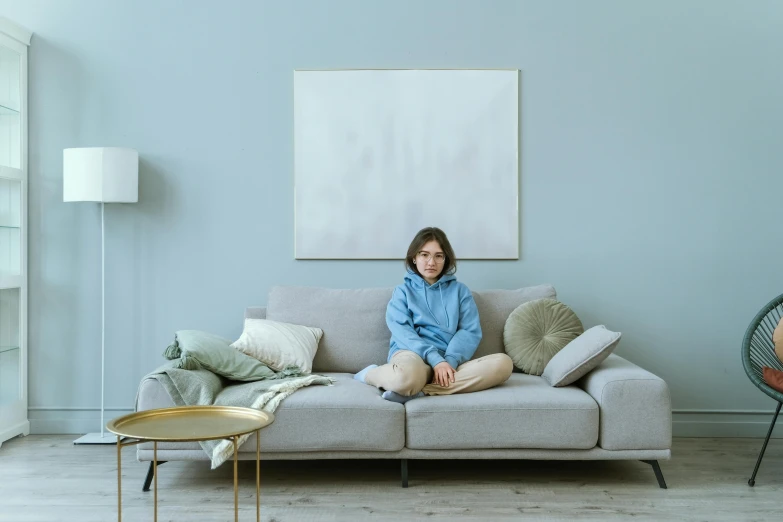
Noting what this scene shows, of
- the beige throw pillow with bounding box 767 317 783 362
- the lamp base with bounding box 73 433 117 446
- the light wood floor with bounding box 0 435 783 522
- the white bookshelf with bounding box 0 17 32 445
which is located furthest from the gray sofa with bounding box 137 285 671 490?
the white bookshelf with bounding box 0 17 32 445

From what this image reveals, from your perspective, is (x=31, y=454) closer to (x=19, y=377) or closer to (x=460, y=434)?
(x=19, y=377)

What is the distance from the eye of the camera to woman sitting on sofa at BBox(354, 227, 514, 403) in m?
3.06

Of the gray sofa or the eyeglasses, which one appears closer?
the gray sofa

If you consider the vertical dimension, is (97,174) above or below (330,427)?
above

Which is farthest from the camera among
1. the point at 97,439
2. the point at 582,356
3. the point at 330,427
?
the point at 97,439

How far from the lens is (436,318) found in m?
3.41

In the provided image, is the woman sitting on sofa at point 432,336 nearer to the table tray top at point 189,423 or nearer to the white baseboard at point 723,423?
the table tray top at point 189,423

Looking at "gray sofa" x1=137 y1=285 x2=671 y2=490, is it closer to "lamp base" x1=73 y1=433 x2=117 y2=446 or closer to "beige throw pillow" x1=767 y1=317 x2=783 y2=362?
"beige throw pillow" x1=767 y1=317 x2=783 y2=362

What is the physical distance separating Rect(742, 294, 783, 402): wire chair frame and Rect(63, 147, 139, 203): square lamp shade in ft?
9.78

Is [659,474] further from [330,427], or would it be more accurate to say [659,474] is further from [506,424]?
[330,427]

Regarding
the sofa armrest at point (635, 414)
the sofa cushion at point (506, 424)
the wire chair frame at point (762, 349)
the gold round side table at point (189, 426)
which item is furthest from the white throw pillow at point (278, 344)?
the wire chair frame at point (762, 349)

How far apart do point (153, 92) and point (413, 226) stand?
5.07 feet

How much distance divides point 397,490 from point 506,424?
0.51 meters

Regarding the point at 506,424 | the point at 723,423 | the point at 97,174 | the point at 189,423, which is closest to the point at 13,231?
the point at 97,174
